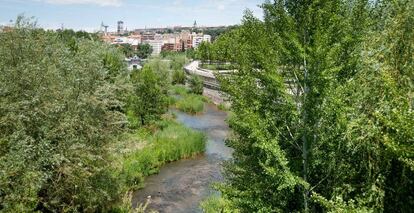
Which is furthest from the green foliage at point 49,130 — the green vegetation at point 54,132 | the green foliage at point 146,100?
the green foliage at point 146,100

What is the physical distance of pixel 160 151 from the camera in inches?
1184

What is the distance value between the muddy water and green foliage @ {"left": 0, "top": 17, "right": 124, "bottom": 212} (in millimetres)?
4416

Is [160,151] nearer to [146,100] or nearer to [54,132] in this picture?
[146,100]

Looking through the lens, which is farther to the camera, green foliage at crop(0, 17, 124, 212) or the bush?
the bush

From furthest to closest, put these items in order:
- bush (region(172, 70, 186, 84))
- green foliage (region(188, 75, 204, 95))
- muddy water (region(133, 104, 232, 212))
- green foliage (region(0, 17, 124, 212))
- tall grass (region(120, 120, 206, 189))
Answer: bush (region(172, 70, 186, 84)) < green foliage (region(188, 75, 204, 95)) < tall grass (region(120, 120, 206, 189)) < muddy water (region(133, 104, 232, 212)) < green foliage (region(0, 17, 124, 212))

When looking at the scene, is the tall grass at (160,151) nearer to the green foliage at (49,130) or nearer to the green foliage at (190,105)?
the green foliage at (49,130)

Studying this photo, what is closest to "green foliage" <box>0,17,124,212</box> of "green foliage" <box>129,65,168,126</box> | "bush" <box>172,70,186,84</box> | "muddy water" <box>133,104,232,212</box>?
"muddy water" <box>133,104,232,212</box>

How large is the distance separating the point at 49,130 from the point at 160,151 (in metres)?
14.8

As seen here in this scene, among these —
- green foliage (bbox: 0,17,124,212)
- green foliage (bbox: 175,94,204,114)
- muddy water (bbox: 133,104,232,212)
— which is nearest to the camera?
green foliage (bbox: 0,17,124,212)

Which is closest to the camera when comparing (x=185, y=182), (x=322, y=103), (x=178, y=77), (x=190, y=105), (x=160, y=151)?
(x=322, y=103)

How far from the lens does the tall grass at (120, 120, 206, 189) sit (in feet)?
84.1

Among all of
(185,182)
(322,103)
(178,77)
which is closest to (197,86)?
(178,77)

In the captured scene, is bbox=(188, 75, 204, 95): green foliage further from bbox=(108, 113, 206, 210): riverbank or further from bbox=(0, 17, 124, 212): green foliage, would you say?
bbox=(0, 17, 124, 212): green foliage

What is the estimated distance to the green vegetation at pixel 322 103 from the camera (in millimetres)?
10266
